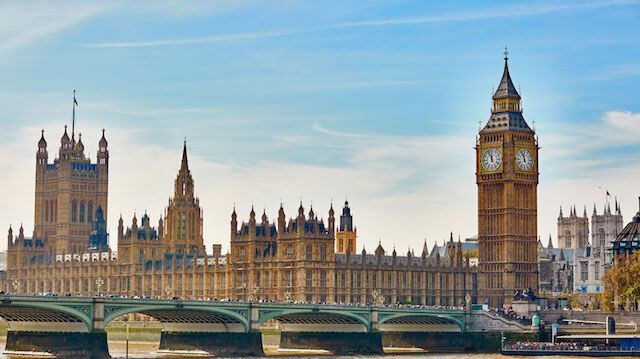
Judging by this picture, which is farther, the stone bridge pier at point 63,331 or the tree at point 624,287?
the tree at point 624,287

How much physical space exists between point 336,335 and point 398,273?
4102 centimetres

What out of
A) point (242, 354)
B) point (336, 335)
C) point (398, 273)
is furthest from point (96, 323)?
point (398, 273)

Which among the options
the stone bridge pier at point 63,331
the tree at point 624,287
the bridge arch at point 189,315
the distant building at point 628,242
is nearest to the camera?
the stone bridge pier at point 63,331

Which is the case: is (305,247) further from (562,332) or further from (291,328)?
(562,332)

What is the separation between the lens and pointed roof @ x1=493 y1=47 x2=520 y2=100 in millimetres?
180250

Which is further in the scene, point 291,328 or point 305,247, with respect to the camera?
point 305,247

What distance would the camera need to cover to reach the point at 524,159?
7062 inches

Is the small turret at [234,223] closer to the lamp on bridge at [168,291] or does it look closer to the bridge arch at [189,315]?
the lamp on bridge at [168,291]

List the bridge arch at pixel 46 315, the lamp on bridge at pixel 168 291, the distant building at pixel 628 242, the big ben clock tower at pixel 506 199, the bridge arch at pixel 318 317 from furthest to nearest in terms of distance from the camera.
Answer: the lamp on bridge at pixel 168 291, the big ben clock tower at pixel 506 199, the distant building at pixel 628 242, the bridge arch at pixel 318 317, the bridge arch at pixel 46 315

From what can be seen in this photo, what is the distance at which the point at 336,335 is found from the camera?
5556 inches

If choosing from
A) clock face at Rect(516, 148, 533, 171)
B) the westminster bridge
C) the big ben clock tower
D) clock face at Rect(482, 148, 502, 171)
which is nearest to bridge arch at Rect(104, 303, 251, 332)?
the westminster bridge

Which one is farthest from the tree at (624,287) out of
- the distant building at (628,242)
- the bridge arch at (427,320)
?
the bridge arch at (427,320)

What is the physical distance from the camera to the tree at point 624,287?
486 feet

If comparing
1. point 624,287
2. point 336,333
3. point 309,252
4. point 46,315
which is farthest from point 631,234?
point 46,315
